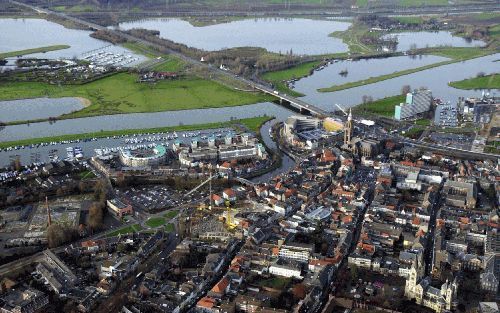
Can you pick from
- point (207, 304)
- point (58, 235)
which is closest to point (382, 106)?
point (58, 235)

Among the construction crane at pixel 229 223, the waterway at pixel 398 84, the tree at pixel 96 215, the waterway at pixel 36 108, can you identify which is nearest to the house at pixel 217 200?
the construction crane at pixel 229 223

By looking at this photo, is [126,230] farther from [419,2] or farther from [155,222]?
[419,2]

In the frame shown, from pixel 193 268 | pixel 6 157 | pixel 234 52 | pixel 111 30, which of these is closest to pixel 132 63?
pixel 234 52

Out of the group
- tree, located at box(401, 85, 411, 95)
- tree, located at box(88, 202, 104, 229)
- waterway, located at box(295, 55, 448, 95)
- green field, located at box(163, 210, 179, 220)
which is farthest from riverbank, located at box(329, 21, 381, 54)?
tree, located at box(88, 202, 104, 229)

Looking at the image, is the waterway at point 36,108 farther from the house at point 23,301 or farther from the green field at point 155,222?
the house at point 23,301

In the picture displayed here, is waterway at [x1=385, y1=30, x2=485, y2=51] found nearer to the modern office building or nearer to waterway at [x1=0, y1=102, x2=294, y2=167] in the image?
waterway at [x1=0, y1=102, x2=294, y2=167]

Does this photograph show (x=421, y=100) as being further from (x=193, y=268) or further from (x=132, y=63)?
(x=132, y=63)
